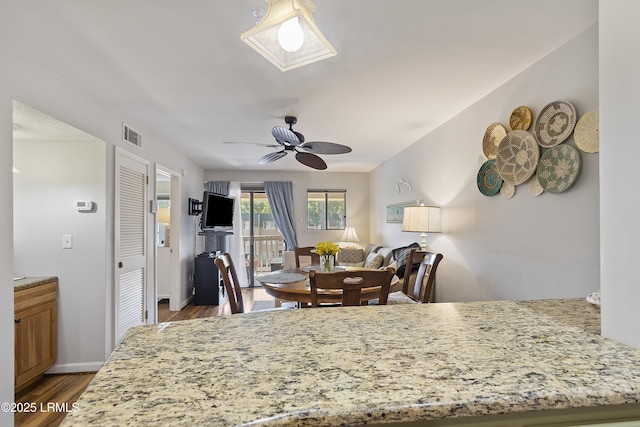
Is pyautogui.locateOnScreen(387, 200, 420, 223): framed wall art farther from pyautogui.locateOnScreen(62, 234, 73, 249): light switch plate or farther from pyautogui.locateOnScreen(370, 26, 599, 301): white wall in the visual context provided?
pyautogui.locateOnScreen(62, 234, 73, 249): light switch plate

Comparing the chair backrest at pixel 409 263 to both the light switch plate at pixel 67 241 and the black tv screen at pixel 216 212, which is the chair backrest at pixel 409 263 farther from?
the black tv screen at pixel 216 212

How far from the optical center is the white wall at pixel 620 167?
78cm

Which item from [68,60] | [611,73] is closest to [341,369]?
[611,73]

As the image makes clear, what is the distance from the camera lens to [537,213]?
1.96m

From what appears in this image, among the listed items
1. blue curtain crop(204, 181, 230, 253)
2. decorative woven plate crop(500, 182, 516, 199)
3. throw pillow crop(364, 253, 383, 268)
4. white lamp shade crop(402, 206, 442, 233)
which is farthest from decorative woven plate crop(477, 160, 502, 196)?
blue curtain crop(204, 181, 230, 253)

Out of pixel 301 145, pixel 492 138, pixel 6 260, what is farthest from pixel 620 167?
pixel 6 260

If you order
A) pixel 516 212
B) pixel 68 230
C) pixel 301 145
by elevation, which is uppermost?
pixel 301 145

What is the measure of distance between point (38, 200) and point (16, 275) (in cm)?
65

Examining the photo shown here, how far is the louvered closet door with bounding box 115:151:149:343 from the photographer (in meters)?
2.82

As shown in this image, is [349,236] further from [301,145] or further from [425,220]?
[301,145]

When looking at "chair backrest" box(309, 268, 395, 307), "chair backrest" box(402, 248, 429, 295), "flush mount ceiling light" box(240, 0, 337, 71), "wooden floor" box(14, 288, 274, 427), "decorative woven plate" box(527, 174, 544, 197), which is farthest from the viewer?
"chair backrest" box(402, 248, 429, 295)

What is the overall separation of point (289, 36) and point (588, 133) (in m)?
1.63

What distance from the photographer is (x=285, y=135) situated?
2.62 metres

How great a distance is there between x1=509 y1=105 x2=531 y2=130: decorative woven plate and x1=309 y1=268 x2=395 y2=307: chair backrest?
4.39ft
